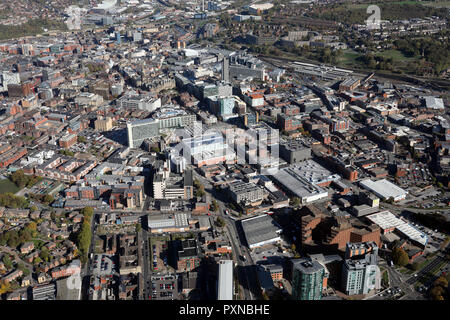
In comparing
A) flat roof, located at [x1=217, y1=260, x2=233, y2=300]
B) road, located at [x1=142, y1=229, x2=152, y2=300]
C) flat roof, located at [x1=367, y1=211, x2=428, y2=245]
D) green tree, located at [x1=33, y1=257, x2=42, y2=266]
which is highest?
flat roof, located at [x1=217, y1=260, x2=233, y2=300]

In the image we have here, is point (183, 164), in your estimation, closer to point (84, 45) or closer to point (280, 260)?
point (280, 260)

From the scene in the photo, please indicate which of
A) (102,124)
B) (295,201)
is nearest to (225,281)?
(295,201)

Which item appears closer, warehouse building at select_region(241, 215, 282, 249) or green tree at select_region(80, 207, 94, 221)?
warehouse building at select_region(241, 215, 282, 249)

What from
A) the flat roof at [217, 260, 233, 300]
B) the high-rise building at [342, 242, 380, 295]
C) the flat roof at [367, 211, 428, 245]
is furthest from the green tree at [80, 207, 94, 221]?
the flat roof at [367, 211, 428, 245]

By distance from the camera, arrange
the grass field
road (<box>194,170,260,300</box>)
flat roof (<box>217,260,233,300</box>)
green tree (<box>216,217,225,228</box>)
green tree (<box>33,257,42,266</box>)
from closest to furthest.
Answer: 1. flat roof (<box>217,260,233,300</box>)
2. road (<box>194,170,260,300</box>)
3. green tree (<box>33,257,42,266</box>)
4. green tree (<box>216,217,225,228</box>)
5. the grass field

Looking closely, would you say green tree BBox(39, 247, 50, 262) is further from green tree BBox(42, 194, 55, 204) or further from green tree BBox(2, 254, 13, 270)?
green tree BBox(42, 194, 55, 204)

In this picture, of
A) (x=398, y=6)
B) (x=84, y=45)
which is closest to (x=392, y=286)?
(x=84, y=45)

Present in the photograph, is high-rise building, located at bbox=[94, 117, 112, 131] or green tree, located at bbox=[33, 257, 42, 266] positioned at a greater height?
high-rise building, located at bbox=[94, 117, 112, 131]
